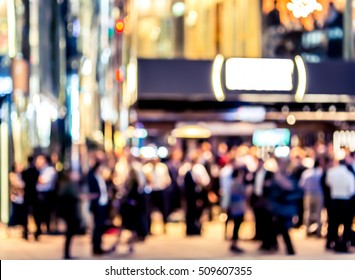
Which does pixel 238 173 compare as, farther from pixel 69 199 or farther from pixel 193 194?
pixel 69 199

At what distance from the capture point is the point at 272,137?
27969mm

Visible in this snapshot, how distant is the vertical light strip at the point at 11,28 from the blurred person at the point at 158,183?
14.5 ft

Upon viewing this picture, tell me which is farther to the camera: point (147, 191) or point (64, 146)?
point (64, 146)

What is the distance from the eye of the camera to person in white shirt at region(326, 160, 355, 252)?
45.5ft

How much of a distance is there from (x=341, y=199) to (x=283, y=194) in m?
1.28

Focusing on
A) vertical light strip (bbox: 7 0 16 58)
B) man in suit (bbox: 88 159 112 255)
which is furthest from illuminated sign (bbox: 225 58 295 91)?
man in suit (bbox: 88 159 112 255)

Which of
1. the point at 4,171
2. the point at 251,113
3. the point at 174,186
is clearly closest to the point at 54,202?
the point at 174,186

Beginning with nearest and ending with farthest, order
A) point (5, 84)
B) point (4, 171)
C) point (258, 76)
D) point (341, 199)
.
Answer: point (341, 199)
point (5, 84)
point (258, 76)
point (4, 171)

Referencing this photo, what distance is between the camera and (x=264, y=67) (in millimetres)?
18984

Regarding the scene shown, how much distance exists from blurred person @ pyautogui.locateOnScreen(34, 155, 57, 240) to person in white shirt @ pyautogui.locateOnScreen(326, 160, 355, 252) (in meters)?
5.06
